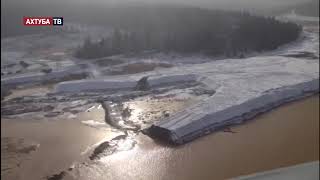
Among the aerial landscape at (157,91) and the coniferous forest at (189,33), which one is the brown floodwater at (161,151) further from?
the coniferous forest at (189,33)

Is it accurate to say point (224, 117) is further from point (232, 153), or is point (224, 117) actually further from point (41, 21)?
point (41, 21)

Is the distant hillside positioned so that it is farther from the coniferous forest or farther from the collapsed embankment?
the collapsed embankment

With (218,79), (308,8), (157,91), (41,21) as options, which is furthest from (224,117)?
(41,21)

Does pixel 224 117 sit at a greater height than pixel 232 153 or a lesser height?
greater

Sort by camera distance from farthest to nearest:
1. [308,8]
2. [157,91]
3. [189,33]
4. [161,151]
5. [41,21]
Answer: [308,8] → [189,33] → [157,91] → [161,151] → [41,21]

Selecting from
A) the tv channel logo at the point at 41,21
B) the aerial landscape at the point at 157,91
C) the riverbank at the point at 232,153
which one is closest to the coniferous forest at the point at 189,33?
the aerial landscape at the point at 157,91
